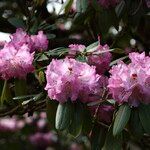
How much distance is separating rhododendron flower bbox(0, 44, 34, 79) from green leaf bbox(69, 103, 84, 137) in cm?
28

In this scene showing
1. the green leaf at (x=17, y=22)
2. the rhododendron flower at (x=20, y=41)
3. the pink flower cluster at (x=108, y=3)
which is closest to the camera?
the rhododendron flower at (x=20, y=41)

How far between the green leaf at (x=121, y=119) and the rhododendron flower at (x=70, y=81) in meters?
0.12

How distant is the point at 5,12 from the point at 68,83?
50.7 inches

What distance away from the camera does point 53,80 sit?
→ 68.0 inches

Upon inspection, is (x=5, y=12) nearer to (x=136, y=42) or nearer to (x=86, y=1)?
(x=136, y=42)

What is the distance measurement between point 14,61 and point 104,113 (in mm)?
343

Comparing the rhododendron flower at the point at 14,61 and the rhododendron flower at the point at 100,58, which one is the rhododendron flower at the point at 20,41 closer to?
the rhododendron flower at the point at 14,61

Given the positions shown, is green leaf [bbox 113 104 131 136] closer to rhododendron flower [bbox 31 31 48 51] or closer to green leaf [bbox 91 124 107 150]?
green leaf [bbox 91 124 107 150]

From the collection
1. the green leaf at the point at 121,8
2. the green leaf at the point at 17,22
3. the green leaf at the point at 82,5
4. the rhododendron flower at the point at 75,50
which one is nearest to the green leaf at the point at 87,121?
the rhododendron flower at the point at 75,50

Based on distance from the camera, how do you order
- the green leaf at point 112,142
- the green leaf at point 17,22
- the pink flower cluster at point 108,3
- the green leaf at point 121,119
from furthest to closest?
the green leaf at point 17,22 → the pink flower cluster at point 108,3 → the green leaf at point 112,142 → the green leaf at point 121,119

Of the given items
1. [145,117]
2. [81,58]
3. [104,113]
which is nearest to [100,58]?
[81,58]

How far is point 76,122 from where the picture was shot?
5.60 feet

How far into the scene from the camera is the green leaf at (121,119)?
5.34 ft

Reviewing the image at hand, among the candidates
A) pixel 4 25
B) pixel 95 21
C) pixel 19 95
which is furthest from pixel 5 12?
pixel 19 95
